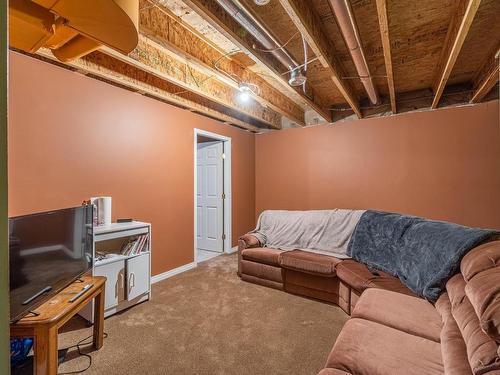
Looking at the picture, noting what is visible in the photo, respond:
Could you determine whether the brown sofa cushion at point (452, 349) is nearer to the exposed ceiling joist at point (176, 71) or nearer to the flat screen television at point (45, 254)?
the flat screen television at point (45, 254)

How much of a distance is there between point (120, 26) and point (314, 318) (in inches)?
105

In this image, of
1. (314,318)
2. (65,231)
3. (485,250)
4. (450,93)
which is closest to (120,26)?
(65,231)

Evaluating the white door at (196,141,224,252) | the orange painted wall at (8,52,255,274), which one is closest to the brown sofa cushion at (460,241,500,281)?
the orange painted wall at (8,52,255,274)

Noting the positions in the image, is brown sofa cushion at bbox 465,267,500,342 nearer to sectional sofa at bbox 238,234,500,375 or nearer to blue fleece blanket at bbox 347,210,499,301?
sectional sofa at bbox 238,234,500,375

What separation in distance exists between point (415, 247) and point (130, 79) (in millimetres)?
3358

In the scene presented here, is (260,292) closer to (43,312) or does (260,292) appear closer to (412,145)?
(43,312)

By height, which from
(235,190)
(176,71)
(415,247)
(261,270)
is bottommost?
(261,270)

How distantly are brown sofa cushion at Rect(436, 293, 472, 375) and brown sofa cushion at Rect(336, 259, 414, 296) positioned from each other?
588 mm

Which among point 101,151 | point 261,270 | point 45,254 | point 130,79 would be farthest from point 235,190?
point 45,254

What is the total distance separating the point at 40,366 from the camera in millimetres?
1440

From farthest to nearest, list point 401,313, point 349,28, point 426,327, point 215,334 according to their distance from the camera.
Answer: point 215,334 → point 349,28 → point 401,313 → point 426,327

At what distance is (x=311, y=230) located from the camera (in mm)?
3602

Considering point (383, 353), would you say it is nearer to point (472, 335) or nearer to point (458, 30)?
point (472, 335)

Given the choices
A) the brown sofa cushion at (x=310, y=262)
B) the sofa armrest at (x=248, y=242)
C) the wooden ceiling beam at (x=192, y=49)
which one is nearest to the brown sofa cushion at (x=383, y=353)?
the brown sofa cushion at (x=310, y=262)
